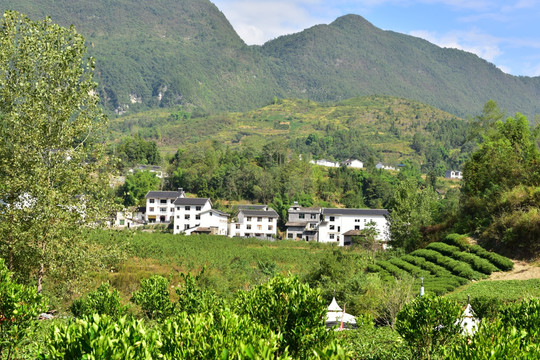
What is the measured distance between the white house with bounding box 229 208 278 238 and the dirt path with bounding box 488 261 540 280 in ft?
134

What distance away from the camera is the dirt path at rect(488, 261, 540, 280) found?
26123mm

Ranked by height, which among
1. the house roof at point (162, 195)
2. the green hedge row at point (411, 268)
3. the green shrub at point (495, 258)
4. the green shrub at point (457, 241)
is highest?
the house roof at point (162, 195)

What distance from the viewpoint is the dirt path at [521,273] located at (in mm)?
26123

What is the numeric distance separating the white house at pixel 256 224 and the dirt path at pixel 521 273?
4088cm

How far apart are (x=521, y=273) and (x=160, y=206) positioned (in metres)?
55.6

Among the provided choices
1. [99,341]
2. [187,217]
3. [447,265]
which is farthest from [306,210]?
[99,341]

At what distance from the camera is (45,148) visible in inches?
630

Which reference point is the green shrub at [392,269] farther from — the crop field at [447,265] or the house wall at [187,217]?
the house wall at [187,217]

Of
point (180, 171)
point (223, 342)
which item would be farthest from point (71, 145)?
point (180, 171)

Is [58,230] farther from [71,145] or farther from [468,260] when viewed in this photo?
[468,260]

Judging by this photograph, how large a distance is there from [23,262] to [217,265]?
85.1 ft

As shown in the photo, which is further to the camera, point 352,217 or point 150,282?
point 352,217

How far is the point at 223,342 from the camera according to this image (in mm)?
6574

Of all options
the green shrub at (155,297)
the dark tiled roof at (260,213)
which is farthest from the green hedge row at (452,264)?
the dark tiled roof at (260,213)
